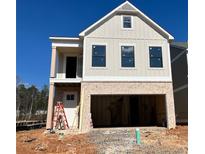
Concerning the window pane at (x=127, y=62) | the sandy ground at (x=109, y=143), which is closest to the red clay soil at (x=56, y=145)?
the sandy ground at (x=109, y=143)

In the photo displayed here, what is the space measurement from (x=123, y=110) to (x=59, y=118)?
18.8 feet

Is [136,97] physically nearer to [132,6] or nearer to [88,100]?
[88,100]

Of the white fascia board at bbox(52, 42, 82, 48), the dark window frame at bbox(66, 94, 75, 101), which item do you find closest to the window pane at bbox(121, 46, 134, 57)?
the white fascia board at bbox(52, 42, 82, 48)

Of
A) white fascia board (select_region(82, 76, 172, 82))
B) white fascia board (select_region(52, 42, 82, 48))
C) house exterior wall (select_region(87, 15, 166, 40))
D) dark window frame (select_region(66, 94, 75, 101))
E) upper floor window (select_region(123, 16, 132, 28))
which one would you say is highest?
upper floor window (select_region(123, 16, 132, 28))

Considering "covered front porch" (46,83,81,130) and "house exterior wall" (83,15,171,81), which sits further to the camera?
"covered front porch" (46,83,81,130)

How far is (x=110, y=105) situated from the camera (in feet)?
59.0

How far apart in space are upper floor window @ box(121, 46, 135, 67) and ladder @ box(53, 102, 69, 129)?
5.68 m

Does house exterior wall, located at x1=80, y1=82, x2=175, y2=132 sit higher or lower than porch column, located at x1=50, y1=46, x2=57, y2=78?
lower

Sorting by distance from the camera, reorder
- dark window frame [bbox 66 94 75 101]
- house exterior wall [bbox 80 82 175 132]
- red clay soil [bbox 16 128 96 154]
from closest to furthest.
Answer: red clay soil [bbox 16 128 96 154] < house exterior wall [bbox 80 82 175 132] < dark window frame [bbox 66 94 75 101]

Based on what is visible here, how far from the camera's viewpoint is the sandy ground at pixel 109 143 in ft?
29.5

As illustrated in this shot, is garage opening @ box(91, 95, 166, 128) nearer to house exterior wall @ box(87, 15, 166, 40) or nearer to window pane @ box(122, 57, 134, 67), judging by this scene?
window pane @ box(122, 57, 134, 67)

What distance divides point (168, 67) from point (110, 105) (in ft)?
20.0

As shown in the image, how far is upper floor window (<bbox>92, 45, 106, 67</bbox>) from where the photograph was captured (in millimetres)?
14453
